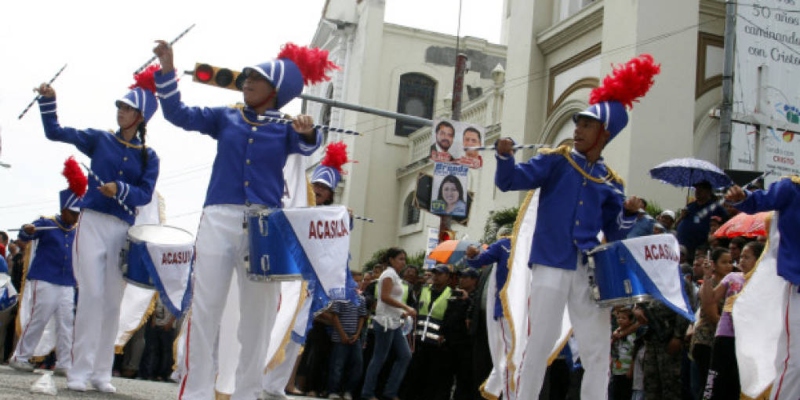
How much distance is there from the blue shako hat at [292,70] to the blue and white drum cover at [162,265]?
5.72 ft

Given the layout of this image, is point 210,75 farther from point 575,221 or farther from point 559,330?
point 559,330

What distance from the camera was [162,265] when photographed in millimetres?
8141

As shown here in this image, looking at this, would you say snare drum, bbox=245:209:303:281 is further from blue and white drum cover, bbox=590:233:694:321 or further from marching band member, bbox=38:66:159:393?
marching band member, bbox=38:66:159:393

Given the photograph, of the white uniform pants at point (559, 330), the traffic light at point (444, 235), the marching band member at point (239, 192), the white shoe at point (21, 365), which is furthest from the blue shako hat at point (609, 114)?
the traffic light at point (444, 235)

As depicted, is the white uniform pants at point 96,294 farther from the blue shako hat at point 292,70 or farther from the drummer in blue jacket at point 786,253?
the drummer in blue jacket at point 786,253

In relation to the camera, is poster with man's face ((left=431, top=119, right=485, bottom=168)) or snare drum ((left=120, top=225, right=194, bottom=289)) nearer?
snare drum ((left=120, top=225, right=194, bottom=289))

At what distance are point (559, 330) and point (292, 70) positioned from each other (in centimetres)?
244

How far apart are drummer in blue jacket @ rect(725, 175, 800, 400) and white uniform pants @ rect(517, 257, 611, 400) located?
4.14ft

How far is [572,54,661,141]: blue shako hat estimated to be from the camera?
754cm

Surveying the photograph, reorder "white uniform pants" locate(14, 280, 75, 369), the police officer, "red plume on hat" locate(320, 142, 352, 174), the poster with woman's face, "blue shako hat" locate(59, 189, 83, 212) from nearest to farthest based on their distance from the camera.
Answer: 1. "red plume on hat" locate(320, 142, 352, 174)
2. "white uniform pants" locate(14, 280, 75, 369)
3. "blue shako hat" locate(59, 189, 83, 212)
4. the police officer
5. the poster with woman's face

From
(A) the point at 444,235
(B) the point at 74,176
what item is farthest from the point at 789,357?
(A) the point at 444,235

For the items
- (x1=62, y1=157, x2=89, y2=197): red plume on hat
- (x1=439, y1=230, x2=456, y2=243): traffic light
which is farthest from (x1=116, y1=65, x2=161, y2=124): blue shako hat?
(x1=439, y1=230, x2=456, y2=243): traffic light

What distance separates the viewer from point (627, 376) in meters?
11.3

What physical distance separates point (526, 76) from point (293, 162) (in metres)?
16.9
